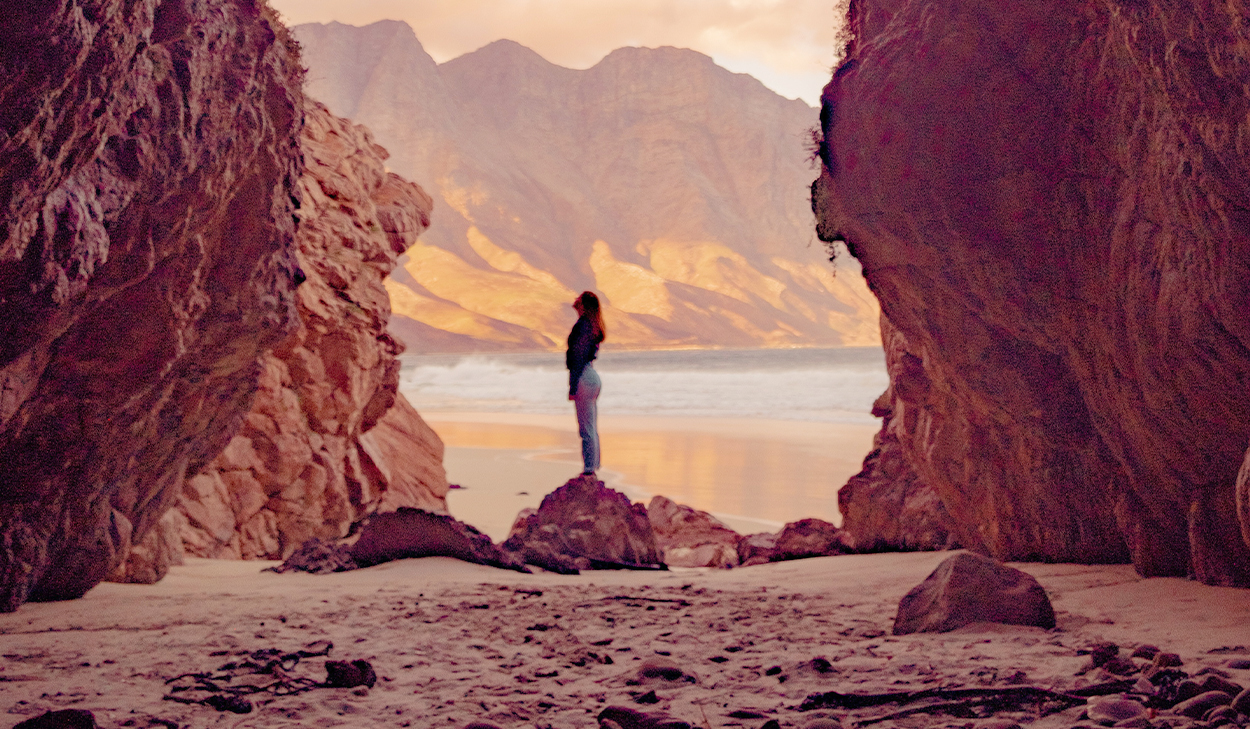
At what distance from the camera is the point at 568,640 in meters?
3.83

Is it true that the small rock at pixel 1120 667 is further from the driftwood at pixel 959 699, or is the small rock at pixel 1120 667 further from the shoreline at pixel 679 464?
the shoreline at pixel 679 464

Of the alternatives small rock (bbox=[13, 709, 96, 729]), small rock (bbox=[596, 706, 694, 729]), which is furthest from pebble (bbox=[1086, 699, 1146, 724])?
small rock (bbox=[13, 709, 96, 729])

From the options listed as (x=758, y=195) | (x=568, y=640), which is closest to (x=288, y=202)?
(x=568, y=640)

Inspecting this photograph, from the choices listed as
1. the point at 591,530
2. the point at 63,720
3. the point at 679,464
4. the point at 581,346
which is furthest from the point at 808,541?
the point at 679,464

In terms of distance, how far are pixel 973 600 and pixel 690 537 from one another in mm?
5339

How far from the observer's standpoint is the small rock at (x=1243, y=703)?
92.7 inches

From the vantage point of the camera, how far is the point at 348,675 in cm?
301

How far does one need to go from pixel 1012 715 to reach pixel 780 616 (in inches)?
74.4

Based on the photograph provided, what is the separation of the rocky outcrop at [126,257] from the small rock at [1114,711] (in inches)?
127

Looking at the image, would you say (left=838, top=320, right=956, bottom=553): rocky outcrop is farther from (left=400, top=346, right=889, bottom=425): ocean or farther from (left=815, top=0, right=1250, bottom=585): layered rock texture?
(left=400, top=346, right=889, bottom=425): ocean

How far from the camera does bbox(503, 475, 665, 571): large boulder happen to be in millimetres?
6609

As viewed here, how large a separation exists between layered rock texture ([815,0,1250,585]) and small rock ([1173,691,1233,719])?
0.80 metres

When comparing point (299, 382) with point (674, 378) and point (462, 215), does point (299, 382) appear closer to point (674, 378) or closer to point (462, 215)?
point (674, 378)

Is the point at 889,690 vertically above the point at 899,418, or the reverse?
the point at 899,418
